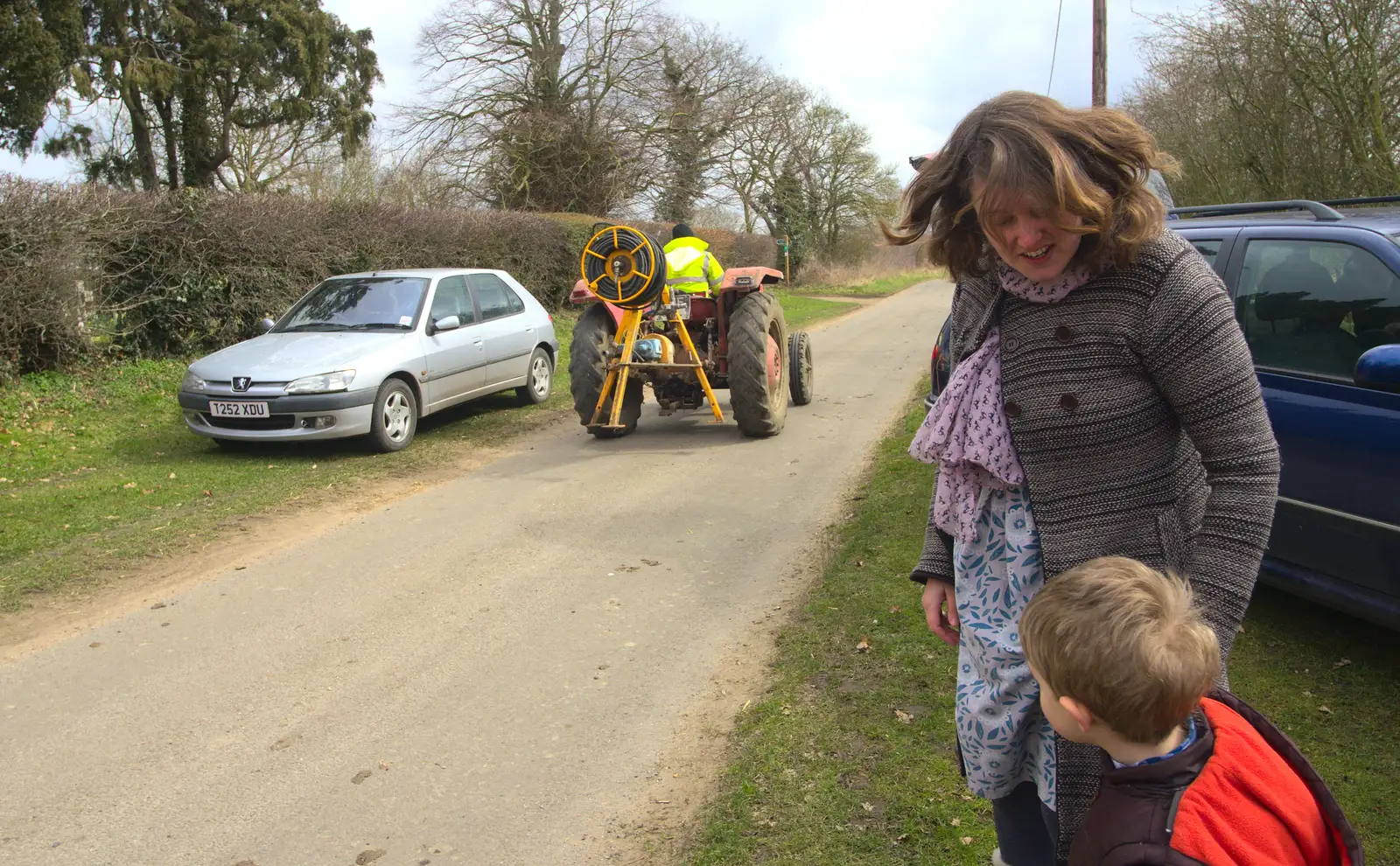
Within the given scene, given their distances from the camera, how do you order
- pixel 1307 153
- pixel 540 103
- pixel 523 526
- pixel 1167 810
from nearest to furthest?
1. pixel 1167 810
2. pixel 523 526
3. pixel 1307 153
4. pixel 540 103

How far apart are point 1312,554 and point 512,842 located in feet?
10.8

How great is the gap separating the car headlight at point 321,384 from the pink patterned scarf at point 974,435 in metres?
7.44

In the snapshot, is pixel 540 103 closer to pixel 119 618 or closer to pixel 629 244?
pixel 629 244

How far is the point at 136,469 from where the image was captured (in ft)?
27.8

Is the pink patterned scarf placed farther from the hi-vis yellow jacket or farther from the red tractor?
the hi-vis yellow jacket

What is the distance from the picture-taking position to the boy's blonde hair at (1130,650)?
1529 mm

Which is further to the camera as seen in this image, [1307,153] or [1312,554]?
[1307,153]

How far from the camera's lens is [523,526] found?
679 cm

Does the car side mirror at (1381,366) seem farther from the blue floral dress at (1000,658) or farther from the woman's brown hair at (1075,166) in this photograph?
the blue floral dress at (1000,658)

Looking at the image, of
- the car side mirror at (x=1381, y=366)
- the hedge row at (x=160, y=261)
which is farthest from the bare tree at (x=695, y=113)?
the car side mirror at (x=1381, y=366)

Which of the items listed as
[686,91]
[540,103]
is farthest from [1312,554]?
[686,91]

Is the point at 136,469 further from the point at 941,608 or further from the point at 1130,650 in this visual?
the point at 1130,650

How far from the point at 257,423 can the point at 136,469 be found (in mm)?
995

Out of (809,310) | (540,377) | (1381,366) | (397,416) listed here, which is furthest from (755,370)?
(809,310)
